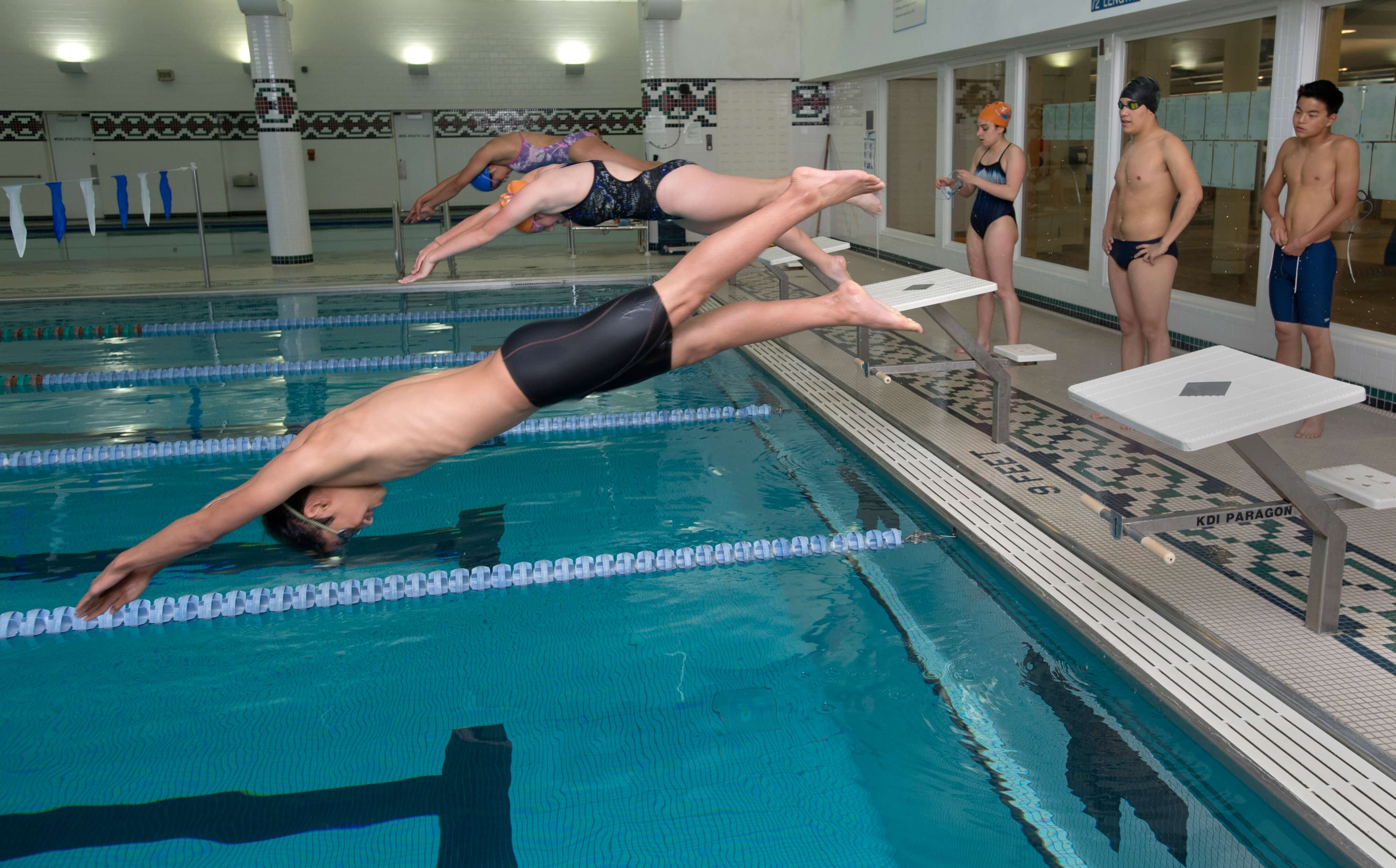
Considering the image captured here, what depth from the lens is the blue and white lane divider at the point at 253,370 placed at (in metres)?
7.00

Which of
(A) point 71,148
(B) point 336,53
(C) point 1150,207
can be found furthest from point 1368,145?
(A) point 71,148

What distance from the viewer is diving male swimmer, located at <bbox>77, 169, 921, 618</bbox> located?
259 centimetres

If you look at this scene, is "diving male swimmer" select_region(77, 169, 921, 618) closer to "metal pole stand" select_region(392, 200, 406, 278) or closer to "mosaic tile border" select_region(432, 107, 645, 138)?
"metal pole stand" select_region(392, 200, 406, 278)

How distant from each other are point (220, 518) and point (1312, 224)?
4.50 m

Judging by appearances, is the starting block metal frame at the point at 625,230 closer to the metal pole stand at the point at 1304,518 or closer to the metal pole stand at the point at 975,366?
the metal pole stand at the point at 975,366

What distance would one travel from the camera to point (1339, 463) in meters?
4.10

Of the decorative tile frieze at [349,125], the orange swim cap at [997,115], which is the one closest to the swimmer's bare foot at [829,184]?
the orange swim cap at [997,115]

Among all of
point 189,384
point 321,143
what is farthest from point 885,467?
point 321,143

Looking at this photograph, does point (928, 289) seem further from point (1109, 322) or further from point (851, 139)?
point (851, 139)

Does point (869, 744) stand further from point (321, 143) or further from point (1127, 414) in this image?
point (321, 143)

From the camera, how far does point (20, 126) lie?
1762cm

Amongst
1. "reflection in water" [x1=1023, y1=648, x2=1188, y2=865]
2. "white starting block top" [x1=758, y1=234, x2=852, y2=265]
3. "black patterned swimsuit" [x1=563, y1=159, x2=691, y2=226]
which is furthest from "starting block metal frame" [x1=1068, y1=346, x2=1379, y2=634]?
"white starting block top" [x1=758, y1=234, x2=852, y2=265]

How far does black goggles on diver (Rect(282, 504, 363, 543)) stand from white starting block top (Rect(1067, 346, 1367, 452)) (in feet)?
7.08

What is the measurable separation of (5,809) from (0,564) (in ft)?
6.23
